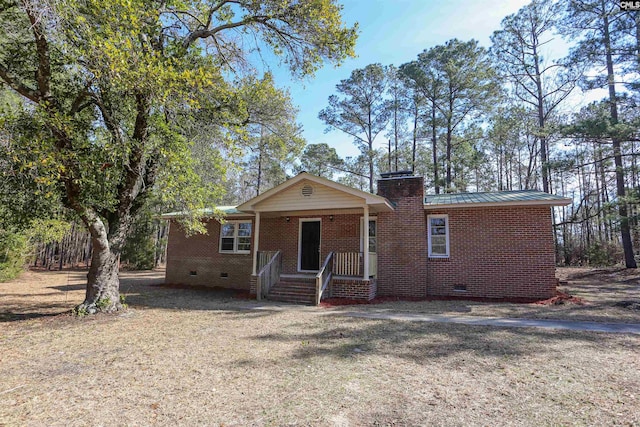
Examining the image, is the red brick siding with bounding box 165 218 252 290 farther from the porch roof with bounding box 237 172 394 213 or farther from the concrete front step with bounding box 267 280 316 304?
the porch roof with bounding box 237 172 394 213

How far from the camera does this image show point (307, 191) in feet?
35.0

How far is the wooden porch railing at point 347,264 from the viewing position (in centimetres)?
1043

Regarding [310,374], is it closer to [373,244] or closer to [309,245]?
[373,244]

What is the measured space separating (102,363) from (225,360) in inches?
65.6

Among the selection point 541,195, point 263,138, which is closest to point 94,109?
point 263,138

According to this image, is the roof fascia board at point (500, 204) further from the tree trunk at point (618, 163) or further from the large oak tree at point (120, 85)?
the tree trunk at point (618, 163)

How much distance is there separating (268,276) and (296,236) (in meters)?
2.31

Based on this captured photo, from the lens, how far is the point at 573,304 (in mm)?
8930

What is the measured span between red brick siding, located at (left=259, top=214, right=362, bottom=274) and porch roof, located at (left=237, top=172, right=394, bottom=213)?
124 cm

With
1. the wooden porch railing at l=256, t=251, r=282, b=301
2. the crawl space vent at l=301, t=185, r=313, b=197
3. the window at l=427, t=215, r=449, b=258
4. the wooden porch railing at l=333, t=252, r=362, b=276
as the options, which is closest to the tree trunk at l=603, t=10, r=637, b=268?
the window at l=427, t=215, r=449, b=258

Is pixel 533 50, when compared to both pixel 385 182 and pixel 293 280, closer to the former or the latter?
pixel 385 182

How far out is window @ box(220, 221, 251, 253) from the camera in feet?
45.4

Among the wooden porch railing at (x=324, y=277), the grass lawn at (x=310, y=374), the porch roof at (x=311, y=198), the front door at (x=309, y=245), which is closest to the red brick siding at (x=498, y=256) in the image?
the porch roof at (x=311, y=198)

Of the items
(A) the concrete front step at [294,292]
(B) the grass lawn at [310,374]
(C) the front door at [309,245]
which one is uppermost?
(C) the front door at [309,245]
